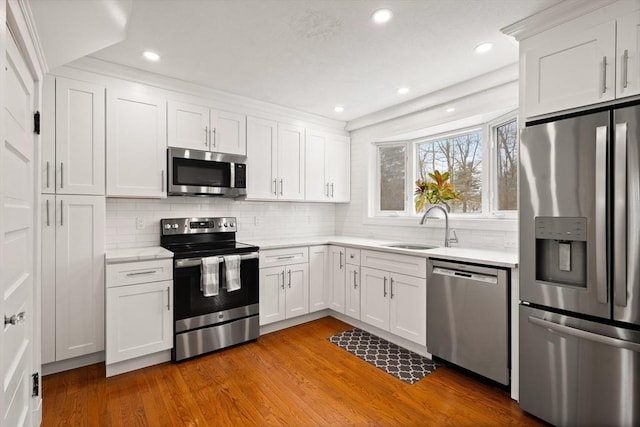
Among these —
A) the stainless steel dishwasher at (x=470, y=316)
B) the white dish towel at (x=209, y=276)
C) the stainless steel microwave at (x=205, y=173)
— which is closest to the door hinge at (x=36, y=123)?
the stainless steel microwave at (x=205, y=173)

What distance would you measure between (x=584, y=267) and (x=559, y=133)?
2.53 feet

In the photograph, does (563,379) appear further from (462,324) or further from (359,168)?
(359,168)

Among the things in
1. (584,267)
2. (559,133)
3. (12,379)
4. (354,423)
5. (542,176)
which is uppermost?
(559,133)

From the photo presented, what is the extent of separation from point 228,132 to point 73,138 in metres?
1.30

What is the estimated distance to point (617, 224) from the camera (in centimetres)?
168

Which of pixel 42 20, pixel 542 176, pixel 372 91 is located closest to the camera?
pixel 42 20

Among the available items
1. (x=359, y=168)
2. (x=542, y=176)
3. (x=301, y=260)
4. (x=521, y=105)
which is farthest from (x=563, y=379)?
(x=359, y=168)

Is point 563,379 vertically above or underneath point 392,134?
underneath

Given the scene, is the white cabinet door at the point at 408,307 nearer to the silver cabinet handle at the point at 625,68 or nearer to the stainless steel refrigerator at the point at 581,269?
the stainless steel refrigerator at the point at 581,269

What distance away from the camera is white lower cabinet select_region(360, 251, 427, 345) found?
2.83 metres

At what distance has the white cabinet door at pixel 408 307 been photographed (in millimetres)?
2814

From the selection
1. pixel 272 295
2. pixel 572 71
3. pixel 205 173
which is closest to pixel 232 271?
pixel 272 295

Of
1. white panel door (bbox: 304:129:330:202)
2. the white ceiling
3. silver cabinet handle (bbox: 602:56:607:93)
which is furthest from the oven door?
silver cabinet handle (bbox: 602:56:607:93)

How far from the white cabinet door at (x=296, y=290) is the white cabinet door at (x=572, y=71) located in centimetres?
250
